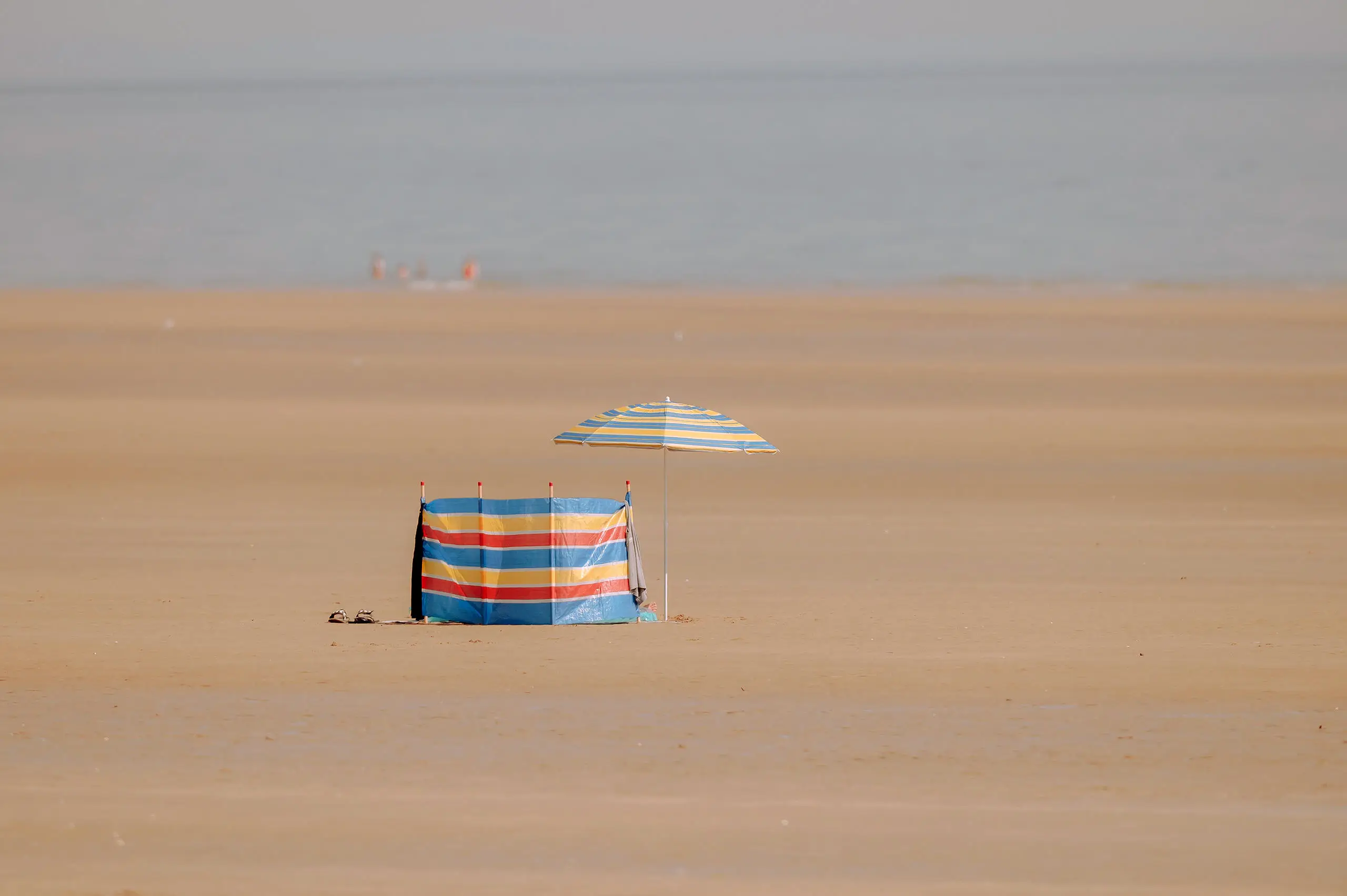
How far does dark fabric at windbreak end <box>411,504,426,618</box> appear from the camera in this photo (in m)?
12.5

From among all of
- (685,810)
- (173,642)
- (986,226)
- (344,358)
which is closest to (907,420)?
(344,358)

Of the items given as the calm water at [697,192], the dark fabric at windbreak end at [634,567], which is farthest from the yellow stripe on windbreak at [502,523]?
the calm water at [697,192]

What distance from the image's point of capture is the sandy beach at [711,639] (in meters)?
8.16

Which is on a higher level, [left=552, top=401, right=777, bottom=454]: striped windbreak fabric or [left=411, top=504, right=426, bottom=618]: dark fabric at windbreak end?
[left=552, top=401, right=777, bottom=454]: striped windbreak fabric

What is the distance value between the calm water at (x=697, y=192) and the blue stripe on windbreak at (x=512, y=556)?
30303 millimetres

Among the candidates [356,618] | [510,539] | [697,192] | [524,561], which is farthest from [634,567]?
[697,192]

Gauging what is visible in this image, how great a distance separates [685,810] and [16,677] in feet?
14.6

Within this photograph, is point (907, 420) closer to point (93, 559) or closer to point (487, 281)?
point (93, 559)

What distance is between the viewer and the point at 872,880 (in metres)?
7.72

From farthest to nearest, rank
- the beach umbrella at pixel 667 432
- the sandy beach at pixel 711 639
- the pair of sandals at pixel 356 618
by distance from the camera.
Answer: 1. the pair of sandals at pixel 356 618
2. the beach umbrella at pixel 667 432
3. the sandy beach at pixel 711 639

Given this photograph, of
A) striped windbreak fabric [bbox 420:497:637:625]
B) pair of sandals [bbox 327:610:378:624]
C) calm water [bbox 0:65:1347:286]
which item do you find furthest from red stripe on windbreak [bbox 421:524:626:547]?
calm water [bbox 0:65:1347:286]

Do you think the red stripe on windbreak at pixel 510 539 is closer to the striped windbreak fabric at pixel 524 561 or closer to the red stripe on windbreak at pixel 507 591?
the striped windbreak fabric at pixel 524 561

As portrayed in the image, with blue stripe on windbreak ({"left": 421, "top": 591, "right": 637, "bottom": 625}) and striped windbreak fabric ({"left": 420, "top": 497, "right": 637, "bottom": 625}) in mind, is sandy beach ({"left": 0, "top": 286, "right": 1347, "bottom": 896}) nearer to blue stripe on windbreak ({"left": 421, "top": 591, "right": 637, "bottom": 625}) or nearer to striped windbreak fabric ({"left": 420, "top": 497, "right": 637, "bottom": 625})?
blue stripe on windbreak ({"left": 421, "top": 591, "right": 637, "bottom": 625})

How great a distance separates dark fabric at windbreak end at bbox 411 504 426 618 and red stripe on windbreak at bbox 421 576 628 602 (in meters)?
0.05
